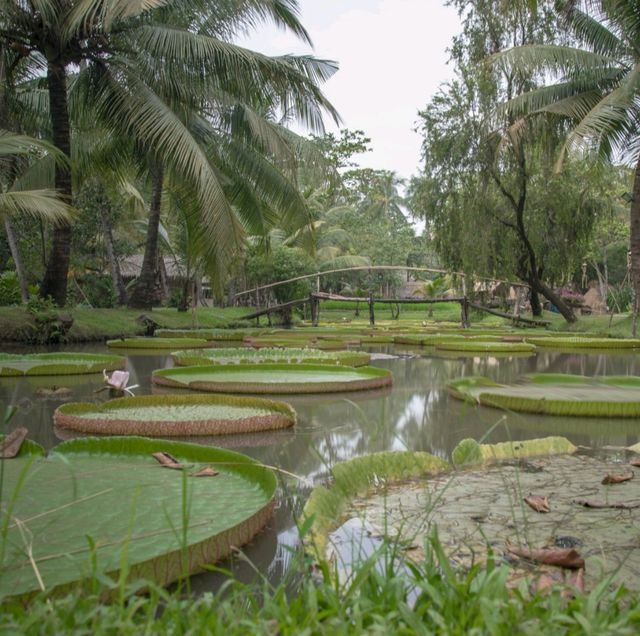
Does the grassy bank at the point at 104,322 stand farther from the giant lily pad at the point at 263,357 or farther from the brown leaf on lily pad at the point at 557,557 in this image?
the brown leaf on lily pad at the point at 557,557

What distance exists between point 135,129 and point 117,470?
9090 mm

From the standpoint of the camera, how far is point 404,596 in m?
1.34

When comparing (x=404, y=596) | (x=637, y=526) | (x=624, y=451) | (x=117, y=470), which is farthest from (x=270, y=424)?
(x=404, y=596)

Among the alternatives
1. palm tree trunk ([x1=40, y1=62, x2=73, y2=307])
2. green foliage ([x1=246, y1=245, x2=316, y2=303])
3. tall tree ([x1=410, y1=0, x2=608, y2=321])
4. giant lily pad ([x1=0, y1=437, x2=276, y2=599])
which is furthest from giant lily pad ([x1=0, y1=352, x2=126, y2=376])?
green foliage ([x1=246, y1=245, x2=316, y2=303])

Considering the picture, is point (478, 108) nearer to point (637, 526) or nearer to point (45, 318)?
point (45, 318)

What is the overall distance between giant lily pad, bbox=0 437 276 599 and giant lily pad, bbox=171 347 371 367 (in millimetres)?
4458

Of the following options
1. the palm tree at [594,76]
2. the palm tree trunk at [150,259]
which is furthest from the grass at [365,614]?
the palm tree trunk at [150,259]

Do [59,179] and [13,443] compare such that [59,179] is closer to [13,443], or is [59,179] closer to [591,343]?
[13,443]

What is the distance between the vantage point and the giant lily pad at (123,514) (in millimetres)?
1554

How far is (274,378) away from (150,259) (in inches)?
396

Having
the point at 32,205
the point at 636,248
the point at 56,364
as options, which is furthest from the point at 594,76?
the point at 56,364

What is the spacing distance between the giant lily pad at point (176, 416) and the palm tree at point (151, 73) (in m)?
5.80

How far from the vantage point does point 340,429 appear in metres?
4.36

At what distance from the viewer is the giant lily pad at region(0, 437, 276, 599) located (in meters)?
1.55
